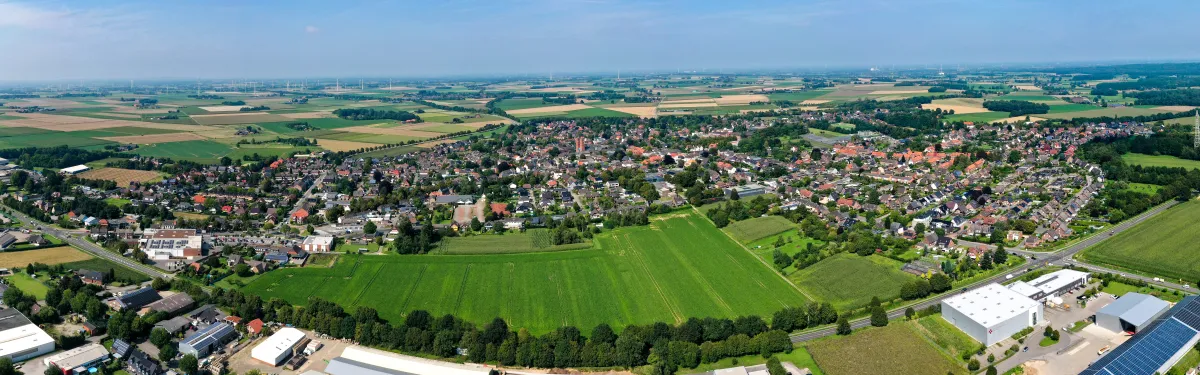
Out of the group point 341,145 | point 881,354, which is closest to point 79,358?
point 881,354

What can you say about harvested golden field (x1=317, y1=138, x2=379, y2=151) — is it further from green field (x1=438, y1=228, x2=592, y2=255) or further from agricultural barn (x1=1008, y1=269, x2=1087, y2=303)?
agricultural barn (x1=1008, y1=269, x2=1087, y2=303)

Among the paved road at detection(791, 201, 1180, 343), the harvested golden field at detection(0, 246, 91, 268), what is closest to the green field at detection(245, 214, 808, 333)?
the paved road at detection(791, 201, 1180, 343)

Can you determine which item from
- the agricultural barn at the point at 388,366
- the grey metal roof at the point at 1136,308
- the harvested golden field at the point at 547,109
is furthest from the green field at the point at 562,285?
the harvested golden field at the point at 547,109

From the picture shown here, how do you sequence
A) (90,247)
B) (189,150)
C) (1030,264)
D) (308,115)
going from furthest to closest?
(308,115) → (189,150) → (90,247) → (1030,264)

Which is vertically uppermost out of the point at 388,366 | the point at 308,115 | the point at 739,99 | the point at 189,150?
the point at 739,99

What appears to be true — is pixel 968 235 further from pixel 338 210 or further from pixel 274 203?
pixel 274 203

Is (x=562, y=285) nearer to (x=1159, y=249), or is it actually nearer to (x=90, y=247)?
(x=90, y=247)

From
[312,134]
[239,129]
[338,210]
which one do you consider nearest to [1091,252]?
[338,210]
